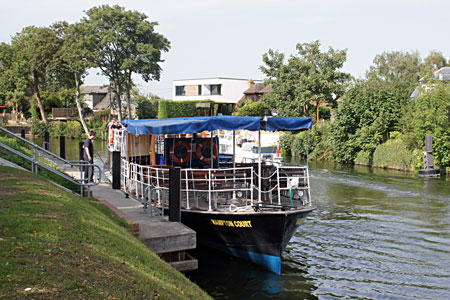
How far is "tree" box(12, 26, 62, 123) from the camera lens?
64.8 meters

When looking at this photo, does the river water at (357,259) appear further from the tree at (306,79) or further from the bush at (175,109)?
the bush at (175,109)

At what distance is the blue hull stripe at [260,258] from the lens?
1348 cm

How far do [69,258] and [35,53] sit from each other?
6384cm

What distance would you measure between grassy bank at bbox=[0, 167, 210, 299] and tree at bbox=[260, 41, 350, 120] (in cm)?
4227

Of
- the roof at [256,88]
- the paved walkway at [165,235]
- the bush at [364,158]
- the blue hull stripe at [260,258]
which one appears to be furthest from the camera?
the roof at [256,88]

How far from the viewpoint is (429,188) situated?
89.0 feet

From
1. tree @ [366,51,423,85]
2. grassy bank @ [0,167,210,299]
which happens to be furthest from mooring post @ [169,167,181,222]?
tree @ [366,51,423,85]

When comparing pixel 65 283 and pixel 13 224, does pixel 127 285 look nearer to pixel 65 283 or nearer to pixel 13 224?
pixel 65 283

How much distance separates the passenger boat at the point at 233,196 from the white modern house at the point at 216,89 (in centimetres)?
6938

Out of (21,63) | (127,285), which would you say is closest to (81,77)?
(21,63)

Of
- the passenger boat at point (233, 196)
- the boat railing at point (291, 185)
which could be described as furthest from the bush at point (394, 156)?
the passenger boat at point (233, 196)

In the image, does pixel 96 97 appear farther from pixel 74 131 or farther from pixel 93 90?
pixel 74 131

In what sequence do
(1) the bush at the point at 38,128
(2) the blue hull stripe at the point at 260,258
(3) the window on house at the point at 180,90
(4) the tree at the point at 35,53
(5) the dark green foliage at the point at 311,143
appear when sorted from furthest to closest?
(3) the window on house at the point at 180,90
(1) the bush at the point at 38,128
(4) the tree at the point at 35,53
(5) the dark green foliage at the point at 311,143
(2) the blue hull stripe at the point at 260,258

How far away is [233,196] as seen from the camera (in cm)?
1442
